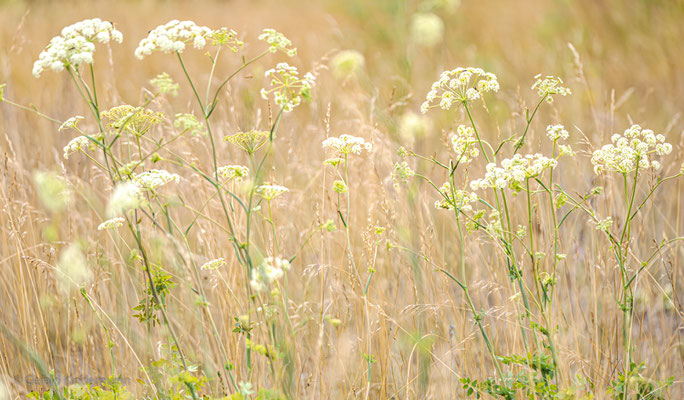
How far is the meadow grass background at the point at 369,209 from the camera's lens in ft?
6.83

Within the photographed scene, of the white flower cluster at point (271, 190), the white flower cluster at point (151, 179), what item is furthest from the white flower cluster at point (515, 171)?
the white flower cluster at point (151, 179)

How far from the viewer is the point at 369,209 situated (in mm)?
2275

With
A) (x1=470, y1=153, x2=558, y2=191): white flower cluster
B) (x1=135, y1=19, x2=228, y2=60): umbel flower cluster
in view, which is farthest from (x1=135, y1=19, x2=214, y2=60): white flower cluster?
(x1=470, y1=153, x2=558, y2=191): white flower cluster

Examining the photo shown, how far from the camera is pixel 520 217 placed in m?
2.99

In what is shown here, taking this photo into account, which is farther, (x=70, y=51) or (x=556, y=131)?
(x=556, y=131)

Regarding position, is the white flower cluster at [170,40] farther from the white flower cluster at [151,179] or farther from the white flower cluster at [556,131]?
the white flower cluster at [556,131]

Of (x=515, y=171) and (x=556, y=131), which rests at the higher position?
(x=556, y=131)

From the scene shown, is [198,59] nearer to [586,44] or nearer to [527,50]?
[527,50]

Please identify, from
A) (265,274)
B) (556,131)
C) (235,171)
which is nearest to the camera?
(265,274)

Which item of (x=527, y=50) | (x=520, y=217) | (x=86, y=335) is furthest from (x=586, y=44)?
(x=86, y=335)

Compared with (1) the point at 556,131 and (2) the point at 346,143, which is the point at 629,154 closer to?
(1) the point at 556,131

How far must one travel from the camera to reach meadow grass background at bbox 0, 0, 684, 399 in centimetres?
208

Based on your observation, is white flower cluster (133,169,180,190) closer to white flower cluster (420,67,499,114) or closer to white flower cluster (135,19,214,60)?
white flower cluster (135,19,214,60)

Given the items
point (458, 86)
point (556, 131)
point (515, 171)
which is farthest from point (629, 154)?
point (458, 86)
